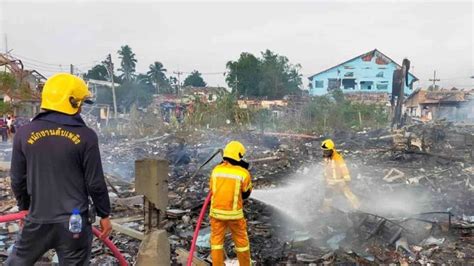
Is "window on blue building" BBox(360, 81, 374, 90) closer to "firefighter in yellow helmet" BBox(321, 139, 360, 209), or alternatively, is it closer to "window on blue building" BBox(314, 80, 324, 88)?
"window on blue building" BBox(314, 80, 324, 88)

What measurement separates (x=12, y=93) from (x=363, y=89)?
33.9m

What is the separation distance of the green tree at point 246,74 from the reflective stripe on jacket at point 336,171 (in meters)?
40.8

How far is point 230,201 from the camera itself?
4531 mm

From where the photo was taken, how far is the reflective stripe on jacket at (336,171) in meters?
6.82

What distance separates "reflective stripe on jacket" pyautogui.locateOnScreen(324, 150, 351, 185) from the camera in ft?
22.4

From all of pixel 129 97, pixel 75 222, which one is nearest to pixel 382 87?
pixel 129 97

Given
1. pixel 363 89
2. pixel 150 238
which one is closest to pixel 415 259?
pixel 150 238

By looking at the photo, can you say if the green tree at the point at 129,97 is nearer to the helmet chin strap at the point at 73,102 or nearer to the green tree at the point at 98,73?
the green tree at the point at 98,73

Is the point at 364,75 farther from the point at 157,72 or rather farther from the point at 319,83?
the point at 157,72

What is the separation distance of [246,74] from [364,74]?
42.1ft

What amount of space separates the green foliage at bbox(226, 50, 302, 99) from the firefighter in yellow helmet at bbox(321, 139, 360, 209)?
3978 centimetres

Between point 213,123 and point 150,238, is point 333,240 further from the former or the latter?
point 213,123

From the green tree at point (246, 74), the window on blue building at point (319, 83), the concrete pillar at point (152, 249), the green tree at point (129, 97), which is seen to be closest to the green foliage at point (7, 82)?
the green tree at point (129, 97)

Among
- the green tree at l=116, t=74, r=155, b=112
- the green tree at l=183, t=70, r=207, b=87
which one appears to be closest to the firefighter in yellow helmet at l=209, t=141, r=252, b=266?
the green tree at l=116, t=74, r=155, b=112
